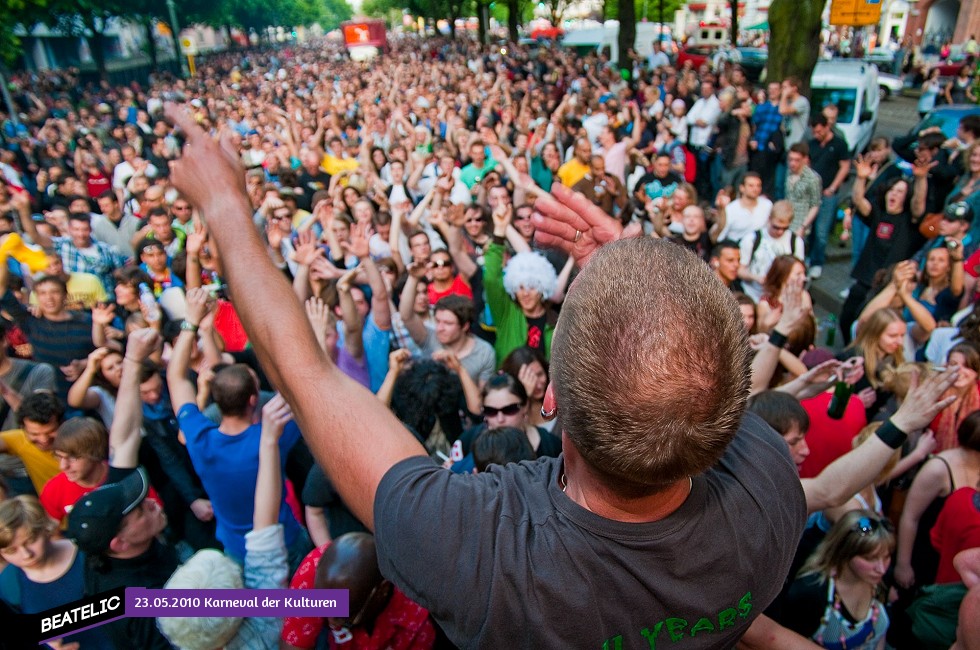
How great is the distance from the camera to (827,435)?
2957mm

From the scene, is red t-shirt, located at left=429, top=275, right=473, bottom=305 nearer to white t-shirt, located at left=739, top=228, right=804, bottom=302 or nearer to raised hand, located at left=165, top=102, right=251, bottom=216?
white t-shirt, located at left=739, top=228, right=804, bottom=302

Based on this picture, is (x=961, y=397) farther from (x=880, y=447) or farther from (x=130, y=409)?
(x=130, y=409)

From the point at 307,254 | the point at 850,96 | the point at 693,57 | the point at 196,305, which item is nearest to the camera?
the point at 196,305

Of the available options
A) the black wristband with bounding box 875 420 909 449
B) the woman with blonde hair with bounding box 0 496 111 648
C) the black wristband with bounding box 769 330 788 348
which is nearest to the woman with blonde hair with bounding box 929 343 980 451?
the black wristband with bounding box 769 330 788 348

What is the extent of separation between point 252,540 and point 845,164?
25.6ft

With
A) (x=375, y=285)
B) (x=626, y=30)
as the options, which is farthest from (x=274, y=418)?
(x=626, y=30)

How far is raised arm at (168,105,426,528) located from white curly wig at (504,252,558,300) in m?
3.05

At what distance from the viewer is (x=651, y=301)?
Result: 2.65ft

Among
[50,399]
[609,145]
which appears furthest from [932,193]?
[50,399]

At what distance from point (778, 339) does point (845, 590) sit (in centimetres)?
110

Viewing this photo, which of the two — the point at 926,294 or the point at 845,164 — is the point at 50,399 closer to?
the point at 926,294

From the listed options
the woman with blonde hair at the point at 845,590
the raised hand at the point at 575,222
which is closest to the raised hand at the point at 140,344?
the raised hand at the point at 575,222

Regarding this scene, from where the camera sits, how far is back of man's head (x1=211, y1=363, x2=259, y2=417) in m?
2.83

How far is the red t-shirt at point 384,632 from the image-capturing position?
6.15 ft
